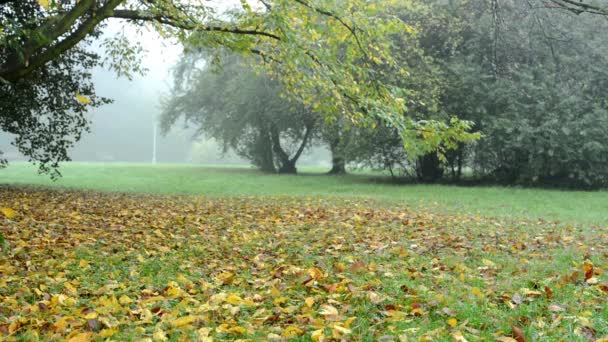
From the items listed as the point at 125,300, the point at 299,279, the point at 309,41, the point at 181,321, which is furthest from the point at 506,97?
the point at 181,321

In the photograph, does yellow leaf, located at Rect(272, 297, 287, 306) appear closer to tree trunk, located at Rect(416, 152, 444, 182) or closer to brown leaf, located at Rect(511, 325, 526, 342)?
brown leaf, located at Rect(511, 325, 526, 342)

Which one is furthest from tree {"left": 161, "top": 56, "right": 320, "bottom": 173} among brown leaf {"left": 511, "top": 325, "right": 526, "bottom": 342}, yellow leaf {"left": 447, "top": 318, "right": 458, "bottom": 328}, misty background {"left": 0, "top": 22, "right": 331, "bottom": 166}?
misty background {"left": 0, "top": 22, "right": 331, "bottom": 166}

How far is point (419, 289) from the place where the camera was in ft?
14.7

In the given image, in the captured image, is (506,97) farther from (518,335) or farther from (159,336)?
(159,336)

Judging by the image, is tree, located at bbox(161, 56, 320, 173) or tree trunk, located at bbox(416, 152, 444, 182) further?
tree, located at bbox(161, 56, 320, 173)

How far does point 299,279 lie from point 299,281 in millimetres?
74

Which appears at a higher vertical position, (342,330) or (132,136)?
(132,136)

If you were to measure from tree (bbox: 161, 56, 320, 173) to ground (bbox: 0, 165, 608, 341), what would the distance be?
18.4m

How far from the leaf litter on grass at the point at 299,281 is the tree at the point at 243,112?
1848cm

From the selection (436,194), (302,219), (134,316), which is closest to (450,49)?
(436,194)

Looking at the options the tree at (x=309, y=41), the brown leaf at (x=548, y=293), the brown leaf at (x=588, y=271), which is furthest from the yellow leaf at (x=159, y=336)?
the tree at (x=309, y=41)

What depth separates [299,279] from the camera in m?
4.89

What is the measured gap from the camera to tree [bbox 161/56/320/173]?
28312mm

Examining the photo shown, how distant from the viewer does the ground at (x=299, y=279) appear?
11.9 feet
